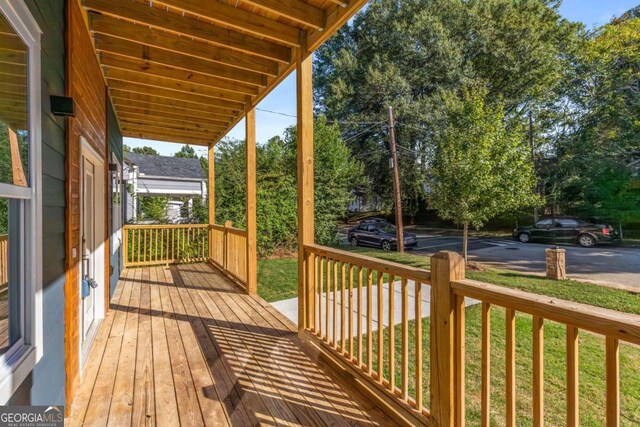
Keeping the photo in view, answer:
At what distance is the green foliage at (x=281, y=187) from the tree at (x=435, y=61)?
22.6ft

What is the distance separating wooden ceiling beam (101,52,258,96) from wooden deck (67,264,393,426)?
2.61m

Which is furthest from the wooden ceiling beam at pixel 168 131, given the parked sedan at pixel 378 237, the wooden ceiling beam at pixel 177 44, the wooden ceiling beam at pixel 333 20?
the parked sedan at pixel 378 237

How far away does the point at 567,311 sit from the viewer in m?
1.06

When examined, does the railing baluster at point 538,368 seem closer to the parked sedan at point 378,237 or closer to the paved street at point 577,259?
the paved street at point 577,259

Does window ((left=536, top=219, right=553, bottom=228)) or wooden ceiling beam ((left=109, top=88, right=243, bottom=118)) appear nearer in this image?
wooden ceiling beam ((left=109, top=88, right=243, bottom=118))

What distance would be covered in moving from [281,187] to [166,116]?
12.7 ft

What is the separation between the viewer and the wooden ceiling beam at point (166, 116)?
15.4 ft

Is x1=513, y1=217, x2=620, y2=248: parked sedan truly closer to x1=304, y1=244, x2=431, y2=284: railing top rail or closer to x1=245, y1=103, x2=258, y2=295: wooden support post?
x1=245, y1=103, x2=258, y2=295: wooden support post

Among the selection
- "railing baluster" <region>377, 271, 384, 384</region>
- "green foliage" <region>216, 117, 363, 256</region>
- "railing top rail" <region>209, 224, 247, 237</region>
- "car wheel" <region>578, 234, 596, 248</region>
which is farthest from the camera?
"car wheel" <region>578, 234, 596, 248</region>

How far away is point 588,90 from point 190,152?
35714mm

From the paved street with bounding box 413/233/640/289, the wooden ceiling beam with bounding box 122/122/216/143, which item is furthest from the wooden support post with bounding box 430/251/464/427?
the paved street with bounding box 413/233/640/289

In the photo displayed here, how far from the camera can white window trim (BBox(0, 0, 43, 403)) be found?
120 centimetres

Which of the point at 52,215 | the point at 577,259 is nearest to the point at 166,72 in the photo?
the point at 52,215

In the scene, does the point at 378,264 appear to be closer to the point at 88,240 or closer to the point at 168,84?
the point at 88,240
